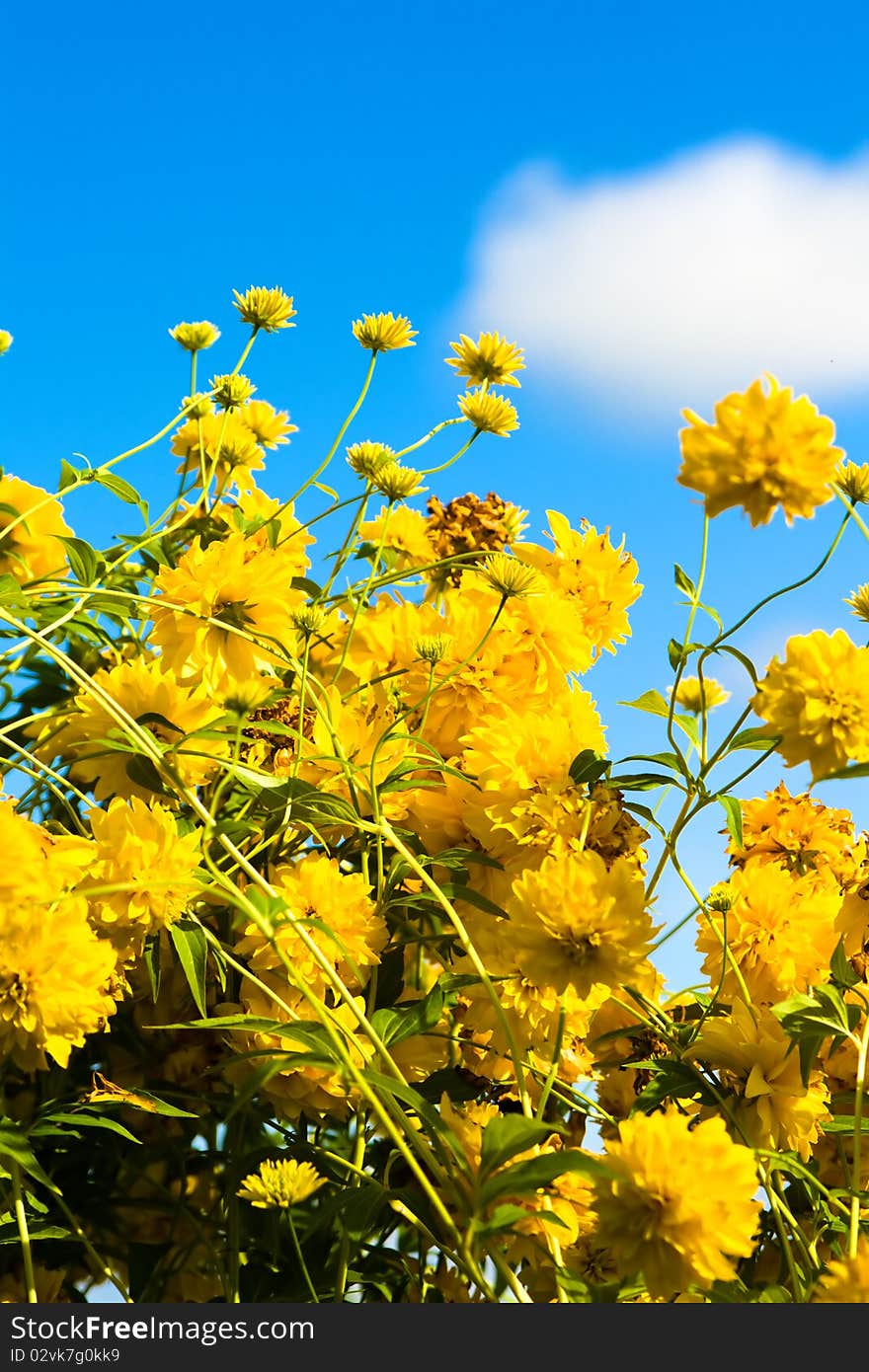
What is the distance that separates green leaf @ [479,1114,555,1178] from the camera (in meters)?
0.63

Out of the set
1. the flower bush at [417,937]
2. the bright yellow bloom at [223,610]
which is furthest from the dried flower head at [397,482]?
the bright yellow bloom at [223,610]

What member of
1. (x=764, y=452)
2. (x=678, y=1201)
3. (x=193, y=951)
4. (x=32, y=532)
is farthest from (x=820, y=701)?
(x=32, y=532)

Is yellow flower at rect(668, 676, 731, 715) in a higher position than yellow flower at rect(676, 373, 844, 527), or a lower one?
higher

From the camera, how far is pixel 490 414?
3.88ft

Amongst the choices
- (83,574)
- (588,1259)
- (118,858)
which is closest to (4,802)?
(118,858)

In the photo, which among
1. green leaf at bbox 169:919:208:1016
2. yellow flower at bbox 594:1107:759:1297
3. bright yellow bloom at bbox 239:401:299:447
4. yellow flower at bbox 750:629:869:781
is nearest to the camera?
yellow flower at bbox 594:1107:759:1297

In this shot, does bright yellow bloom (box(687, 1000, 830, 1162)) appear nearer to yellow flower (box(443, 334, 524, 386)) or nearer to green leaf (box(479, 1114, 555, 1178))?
green leaf (box(479, 1114, 555, 1178))

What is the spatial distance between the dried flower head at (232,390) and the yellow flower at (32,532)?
194 mm

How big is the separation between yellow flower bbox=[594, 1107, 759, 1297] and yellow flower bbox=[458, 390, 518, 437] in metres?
0.75

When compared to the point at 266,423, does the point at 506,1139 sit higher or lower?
lower

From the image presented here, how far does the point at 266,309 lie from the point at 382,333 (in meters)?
0.13

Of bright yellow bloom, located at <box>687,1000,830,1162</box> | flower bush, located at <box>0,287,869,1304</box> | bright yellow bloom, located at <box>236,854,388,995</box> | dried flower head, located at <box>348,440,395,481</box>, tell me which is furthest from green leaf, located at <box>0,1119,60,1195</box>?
dried flower head, located at <box>348,440,395,481</box>

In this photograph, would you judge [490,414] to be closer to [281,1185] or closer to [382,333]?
[382,333]

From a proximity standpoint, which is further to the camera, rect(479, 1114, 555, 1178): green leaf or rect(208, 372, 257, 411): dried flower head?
rect(208, 372, 257, 411): dried flower head
